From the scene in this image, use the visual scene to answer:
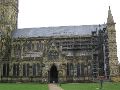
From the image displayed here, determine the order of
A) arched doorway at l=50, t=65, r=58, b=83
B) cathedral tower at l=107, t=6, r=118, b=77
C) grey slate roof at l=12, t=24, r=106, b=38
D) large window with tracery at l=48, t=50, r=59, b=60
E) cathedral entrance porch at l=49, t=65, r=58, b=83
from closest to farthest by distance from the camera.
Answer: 1. cathedral tower at l=107, t=6, r=118, b=77
2. large window with tracery at l=48, t=50, r=59, b=60
3. cathedral entrance porch at l=49, t=65, r=58, b=83
4. arched doorway at l=50, t=65, r=58, b=83
5. grey slate roof at l=12, t=24, r=106, b=38

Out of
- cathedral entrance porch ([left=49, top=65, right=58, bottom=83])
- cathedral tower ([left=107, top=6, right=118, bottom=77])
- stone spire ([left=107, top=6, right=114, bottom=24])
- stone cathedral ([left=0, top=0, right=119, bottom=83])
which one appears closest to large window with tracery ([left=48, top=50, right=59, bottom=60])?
stone cathedral ([left=0, top=0, right=119, bottom=83])

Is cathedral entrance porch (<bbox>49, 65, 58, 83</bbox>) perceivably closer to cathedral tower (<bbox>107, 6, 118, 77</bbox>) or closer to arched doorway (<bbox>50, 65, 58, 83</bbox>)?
arched doorway (<bbox>50, 65, 58, 83</bbox>)

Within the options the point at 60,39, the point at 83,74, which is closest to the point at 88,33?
the point at 60,39

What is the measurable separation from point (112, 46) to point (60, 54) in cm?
1391

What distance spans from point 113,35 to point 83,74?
1322 cm

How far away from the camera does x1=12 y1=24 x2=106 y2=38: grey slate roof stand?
87806mm

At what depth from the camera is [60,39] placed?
3408 inches

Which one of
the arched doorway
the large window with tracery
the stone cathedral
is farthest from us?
the arched doorway

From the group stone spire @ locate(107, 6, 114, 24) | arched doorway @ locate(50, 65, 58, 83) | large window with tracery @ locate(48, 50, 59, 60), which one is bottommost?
arched doorway @ locate(50, 65, 58, 83)

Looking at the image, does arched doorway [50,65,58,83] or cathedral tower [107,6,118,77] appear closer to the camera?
cathedral tower [107,6,118,77]

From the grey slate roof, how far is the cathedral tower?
673cm

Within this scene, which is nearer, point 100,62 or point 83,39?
point 100,62

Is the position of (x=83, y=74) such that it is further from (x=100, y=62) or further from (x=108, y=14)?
(x=108, y=14)

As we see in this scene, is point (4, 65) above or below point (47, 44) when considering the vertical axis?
below
